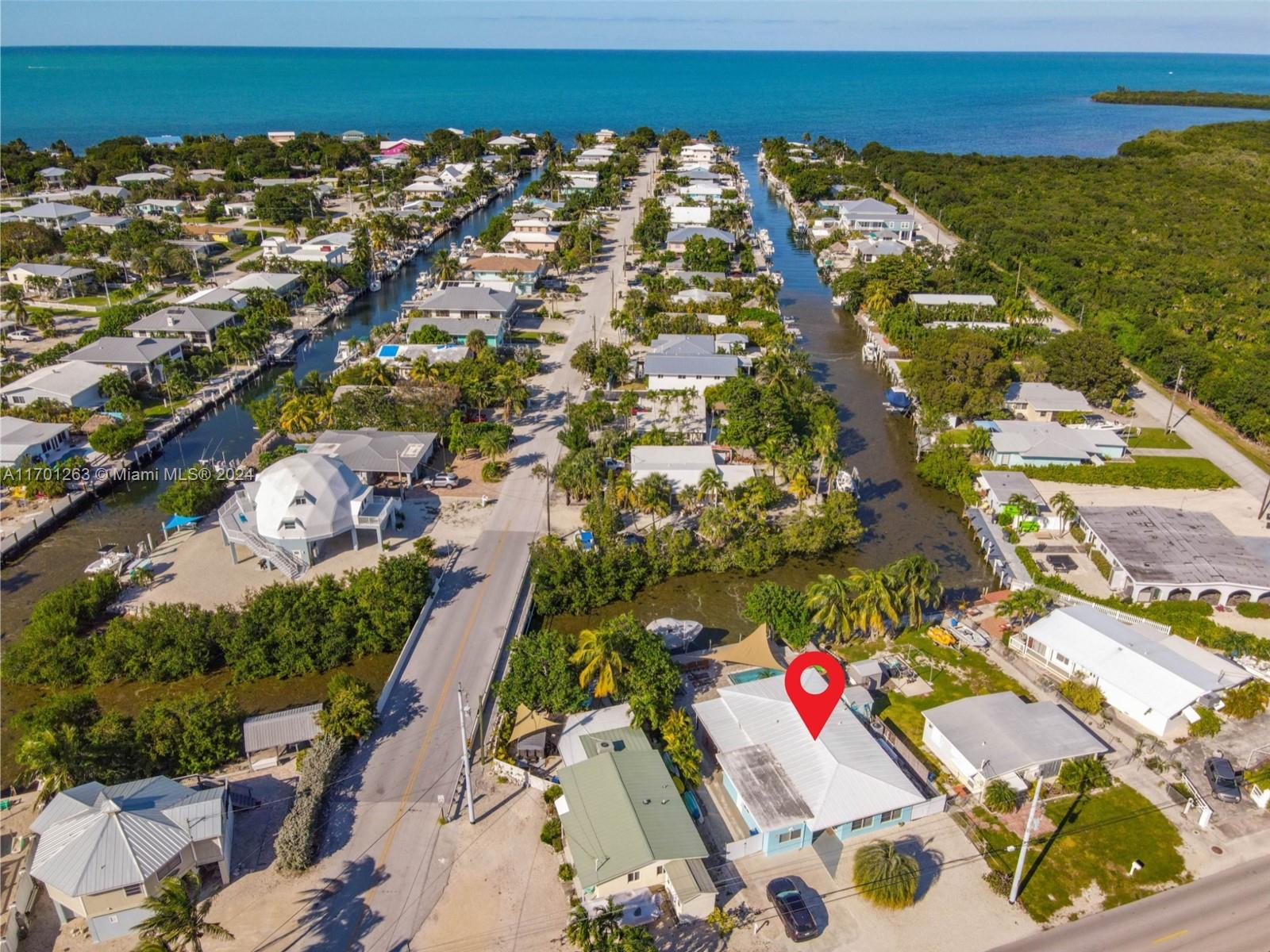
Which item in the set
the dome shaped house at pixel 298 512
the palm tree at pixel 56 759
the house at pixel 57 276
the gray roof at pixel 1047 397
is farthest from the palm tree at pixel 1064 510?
the house at pixel 57 276

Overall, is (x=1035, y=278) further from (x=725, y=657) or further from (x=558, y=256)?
(x=725, y=657)

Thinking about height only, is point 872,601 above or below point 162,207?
below

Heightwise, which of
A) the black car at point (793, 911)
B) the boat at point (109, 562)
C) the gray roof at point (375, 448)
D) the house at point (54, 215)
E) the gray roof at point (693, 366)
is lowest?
the black car at point (793, 911)

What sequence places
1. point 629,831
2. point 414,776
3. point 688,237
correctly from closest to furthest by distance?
point 629,831 < point 414,776 < point 688,237

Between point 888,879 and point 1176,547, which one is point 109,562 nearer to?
point 888,879

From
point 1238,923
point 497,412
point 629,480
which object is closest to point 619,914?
point 1238,923

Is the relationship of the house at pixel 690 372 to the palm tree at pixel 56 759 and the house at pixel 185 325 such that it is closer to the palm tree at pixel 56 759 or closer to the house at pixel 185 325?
the house at pixel 185 325

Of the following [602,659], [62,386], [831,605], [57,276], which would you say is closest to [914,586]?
[831,605]
